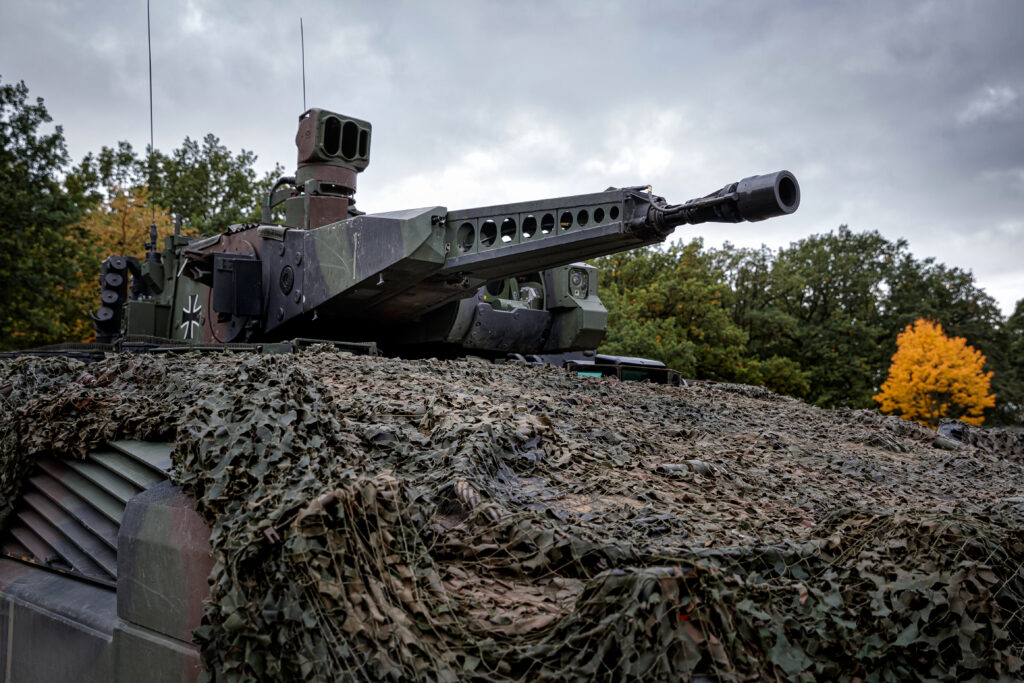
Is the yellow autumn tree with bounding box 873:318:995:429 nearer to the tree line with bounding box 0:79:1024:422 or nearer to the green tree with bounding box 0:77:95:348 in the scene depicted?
the tree line with bounding box 0:79:1024:422

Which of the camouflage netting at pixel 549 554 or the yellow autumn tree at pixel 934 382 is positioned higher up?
the camouflage netting at pixel 549 554

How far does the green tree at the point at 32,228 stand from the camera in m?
19.0

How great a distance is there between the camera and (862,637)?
233 centimetres

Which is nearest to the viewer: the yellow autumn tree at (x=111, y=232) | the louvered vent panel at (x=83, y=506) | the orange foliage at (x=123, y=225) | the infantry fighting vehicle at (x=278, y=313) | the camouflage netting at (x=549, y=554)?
the camouflage netting at (x=549, y=554)

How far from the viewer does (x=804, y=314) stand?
3222cm

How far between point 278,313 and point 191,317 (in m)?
1.38

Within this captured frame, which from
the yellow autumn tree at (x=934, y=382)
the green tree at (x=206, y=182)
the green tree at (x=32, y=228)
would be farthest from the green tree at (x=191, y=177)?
the yellow autumn tree at (x=934, y=382)

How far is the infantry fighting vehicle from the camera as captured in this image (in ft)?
10.2

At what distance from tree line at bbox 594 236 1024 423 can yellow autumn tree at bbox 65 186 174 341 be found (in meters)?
13.9

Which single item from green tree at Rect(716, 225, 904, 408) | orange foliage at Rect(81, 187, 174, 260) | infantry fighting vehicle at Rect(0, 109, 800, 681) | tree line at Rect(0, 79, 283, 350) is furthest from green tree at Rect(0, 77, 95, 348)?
green tree at Rect(716, 225, 904, 408)

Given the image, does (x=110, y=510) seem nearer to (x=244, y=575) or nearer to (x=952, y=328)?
(x=244, y=575)

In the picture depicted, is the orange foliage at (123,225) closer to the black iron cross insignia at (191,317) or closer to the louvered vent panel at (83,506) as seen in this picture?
the black iron cross insignia at (191,317)

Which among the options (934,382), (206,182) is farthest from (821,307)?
(206,182)

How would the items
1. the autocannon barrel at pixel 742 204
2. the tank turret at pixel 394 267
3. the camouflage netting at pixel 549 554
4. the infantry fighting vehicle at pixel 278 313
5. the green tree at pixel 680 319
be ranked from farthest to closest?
1. the green tree at pixel 680 319
2. the tank turret at pixel 394 267
3. the autocannon barrel at pixel 742 204
4. the infantry fighting vehicle at pixel 278 313
5. the camouflage netting at pixel 549 554
